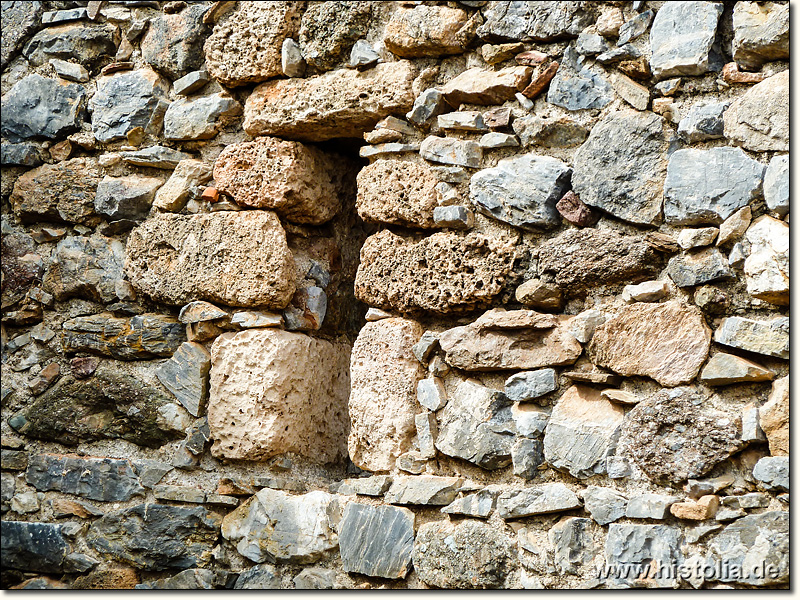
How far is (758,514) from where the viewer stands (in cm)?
189

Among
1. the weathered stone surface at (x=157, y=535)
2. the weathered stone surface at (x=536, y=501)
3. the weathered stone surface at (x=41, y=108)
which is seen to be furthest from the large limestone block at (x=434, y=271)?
the weathered stone surface at (x=41, y=108)

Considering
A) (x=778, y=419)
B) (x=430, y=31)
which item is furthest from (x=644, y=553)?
(x=430, y=31)

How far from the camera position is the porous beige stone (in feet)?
8.03

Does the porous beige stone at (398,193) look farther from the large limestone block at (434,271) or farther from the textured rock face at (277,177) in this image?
the textured rock face at (277,177)

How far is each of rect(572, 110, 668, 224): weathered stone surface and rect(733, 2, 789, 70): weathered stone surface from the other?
24 cm

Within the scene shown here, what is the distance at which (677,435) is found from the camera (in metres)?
2.02

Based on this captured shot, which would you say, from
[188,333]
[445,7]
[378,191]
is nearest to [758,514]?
[378,191]

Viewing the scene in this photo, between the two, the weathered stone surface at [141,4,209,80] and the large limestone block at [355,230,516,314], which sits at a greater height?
the weathered stone surface at [141,4,209,80]

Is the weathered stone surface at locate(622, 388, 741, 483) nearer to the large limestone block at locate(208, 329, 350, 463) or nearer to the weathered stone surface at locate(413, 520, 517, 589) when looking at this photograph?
the weathered stone surface at locate(413, 520, 517, 589)

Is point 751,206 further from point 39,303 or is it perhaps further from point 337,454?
point 39,303

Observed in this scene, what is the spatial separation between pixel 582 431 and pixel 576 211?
1.84ft

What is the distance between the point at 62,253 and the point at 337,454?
118 centimetres

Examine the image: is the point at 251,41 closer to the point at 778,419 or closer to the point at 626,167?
the point at 626,167

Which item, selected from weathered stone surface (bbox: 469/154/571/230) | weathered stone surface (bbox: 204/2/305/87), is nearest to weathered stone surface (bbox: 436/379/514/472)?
weathered stone surface (bbox: 469/154/571/230)
